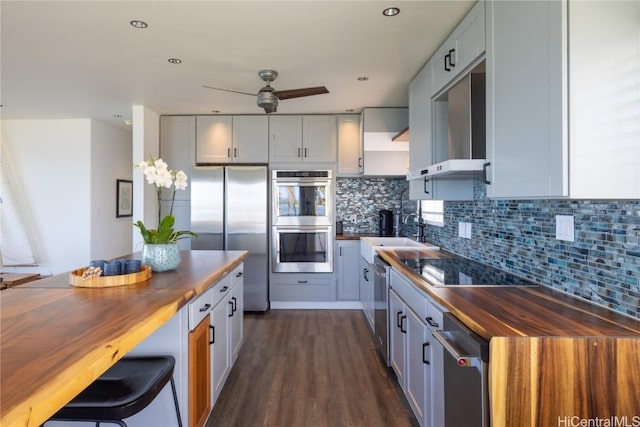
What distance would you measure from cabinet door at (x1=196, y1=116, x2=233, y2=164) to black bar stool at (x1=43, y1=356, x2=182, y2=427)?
304cm

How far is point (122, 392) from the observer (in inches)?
48.0

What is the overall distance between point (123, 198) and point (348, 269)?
148 inches

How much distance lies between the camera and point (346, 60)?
2.66 meters

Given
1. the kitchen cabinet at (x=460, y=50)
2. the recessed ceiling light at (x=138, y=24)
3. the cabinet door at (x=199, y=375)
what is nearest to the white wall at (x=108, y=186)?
the recessed ceiling light at (x=138, y=24)

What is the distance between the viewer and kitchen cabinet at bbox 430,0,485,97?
5.90 feet

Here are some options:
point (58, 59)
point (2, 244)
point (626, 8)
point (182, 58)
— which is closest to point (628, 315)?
point (626, 8)

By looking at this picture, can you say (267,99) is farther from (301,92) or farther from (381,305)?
(381,305)

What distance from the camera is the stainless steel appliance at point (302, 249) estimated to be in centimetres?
405

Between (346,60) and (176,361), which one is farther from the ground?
(346,60)

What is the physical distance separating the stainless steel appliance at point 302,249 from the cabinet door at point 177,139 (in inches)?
51.4

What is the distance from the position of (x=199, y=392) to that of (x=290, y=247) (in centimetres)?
242

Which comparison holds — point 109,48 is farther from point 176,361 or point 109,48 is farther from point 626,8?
point 626,8

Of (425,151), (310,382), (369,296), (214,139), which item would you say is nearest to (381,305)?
(369,296)

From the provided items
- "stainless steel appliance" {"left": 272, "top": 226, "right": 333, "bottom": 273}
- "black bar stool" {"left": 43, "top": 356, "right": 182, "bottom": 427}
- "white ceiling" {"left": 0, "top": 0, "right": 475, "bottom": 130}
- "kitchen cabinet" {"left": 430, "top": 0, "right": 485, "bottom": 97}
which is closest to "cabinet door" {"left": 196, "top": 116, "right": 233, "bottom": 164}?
"white ceiling" {"left": 0, "top": 0, "right": 475, "bottom": 130}
